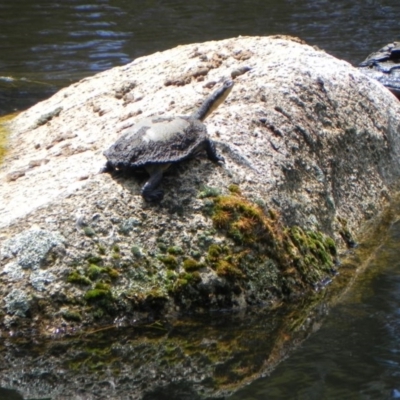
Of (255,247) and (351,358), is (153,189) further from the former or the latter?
(351,358)

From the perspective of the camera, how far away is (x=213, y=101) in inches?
254

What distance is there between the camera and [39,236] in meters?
5.21

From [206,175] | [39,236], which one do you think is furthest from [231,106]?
[39,236]

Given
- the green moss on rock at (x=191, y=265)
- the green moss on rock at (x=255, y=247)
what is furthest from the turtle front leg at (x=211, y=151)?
the green moss on rock at (x=191, y=265)

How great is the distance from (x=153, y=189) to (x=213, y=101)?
120 cm

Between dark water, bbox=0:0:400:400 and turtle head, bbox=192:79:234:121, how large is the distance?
63.4 inches

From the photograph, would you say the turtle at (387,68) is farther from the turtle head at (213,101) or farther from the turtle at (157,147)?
the turtle at (157,147)

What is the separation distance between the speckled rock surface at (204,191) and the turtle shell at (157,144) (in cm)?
17

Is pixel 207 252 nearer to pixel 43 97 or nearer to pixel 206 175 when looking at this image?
pixel 206 175

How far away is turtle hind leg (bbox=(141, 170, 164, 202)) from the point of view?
5.48 m

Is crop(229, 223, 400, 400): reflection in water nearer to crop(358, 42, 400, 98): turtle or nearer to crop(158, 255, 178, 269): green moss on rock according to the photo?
crop(158, 255, 178, 269): green moss on rock

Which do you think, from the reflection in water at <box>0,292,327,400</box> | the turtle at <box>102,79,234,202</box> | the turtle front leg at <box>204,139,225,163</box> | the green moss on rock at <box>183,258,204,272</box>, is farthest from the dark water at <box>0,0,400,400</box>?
the turtle at <box>102,79,234,202</box>

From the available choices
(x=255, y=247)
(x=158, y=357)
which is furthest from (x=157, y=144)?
(x=158, y=357)

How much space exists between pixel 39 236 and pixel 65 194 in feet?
1.36
